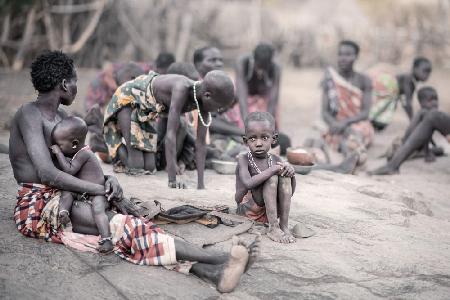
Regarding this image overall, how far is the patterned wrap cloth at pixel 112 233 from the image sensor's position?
8.63ft

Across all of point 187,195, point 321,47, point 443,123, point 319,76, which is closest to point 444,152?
point 443,123

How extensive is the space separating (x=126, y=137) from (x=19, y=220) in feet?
6.29

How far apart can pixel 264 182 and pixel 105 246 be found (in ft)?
3.45

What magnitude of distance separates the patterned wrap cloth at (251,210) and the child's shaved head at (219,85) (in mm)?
934

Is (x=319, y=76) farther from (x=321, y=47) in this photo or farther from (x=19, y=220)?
(x=19, y=220)

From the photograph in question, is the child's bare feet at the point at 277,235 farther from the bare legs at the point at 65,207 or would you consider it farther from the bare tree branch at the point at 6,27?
the bare tree branch at the point at 6,27

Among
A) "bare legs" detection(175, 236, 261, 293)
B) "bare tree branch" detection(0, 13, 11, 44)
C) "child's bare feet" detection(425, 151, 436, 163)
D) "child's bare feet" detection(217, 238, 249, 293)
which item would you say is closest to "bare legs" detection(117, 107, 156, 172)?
"bare legs" detection(175, 236, 261, 293)

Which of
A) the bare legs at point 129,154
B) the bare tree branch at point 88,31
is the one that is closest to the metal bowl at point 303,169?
the bare legs at point 129,154

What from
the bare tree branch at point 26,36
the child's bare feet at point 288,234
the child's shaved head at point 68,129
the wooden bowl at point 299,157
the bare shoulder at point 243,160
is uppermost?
the bare tree branch at point 26,36

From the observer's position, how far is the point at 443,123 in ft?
19.3

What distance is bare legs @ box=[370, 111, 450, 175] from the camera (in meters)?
5.89

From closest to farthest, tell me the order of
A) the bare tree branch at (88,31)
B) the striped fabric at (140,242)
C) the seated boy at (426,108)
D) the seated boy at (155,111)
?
the striped fabric at (140,242), the seated boy at (155,111), the seated boy at (426,108), the bare tree branch at (88,31)

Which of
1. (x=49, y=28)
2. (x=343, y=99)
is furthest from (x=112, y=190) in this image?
(x=49, y=28)

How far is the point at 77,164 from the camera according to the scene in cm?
280
